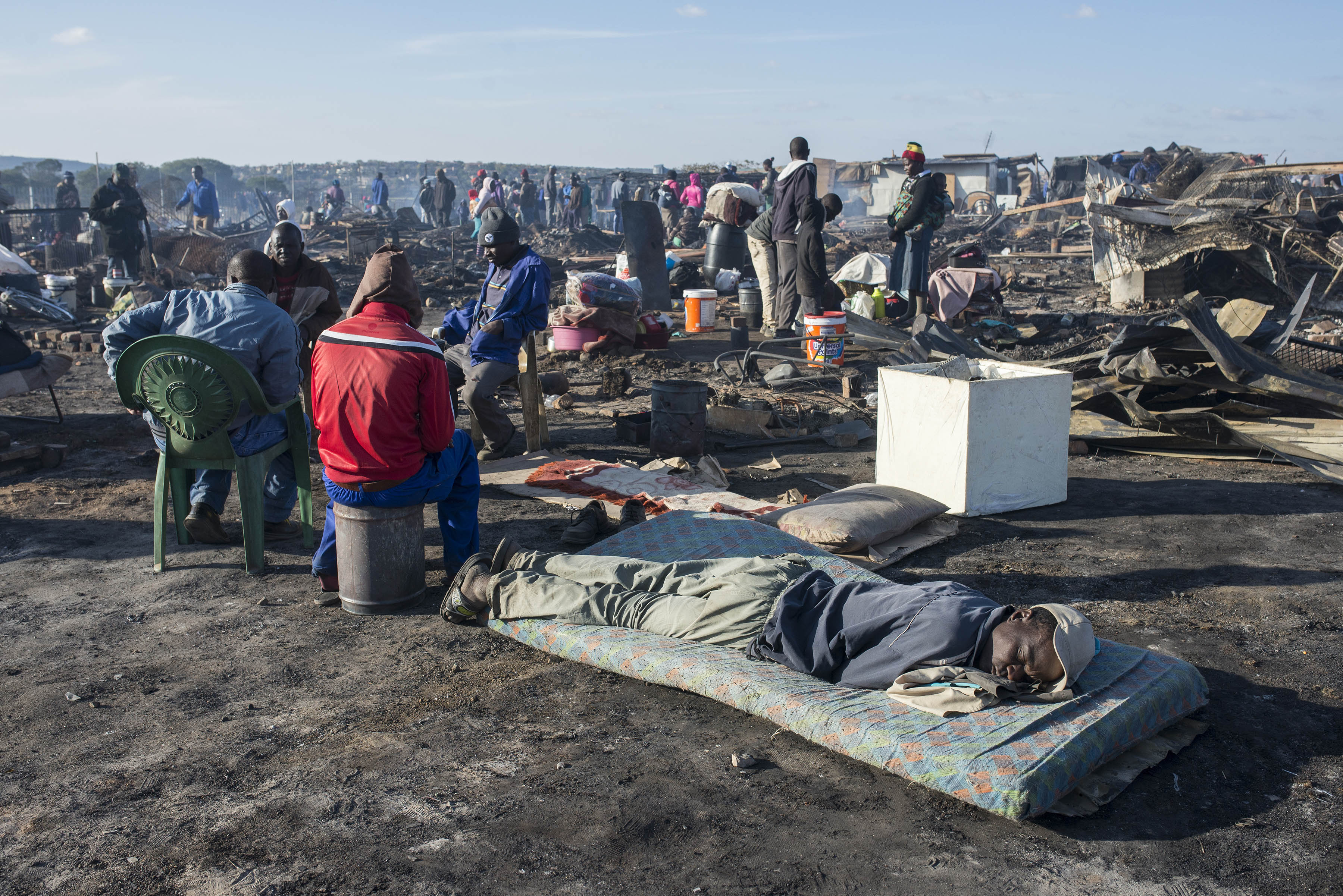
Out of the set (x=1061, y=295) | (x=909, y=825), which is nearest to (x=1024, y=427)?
(x=909, y=825)

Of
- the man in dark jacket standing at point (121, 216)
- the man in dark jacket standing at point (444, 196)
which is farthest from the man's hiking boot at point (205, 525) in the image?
the man in dark jacket standing at point (444, 196)

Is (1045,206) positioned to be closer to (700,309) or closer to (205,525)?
(700,309)

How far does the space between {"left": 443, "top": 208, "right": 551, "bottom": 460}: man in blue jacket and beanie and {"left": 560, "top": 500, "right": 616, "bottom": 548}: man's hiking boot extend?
5.48ft

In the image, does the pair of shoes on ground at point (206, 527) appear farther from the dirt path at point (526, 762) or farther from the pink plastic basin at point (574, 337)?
the pink plastic basin at point (574, 337)

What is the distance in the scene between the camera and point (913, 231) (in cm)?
1212

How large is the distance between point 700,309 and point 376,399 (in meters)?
8.88

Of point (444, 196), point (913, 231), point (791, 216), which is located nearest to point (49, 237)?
point (444, 196)

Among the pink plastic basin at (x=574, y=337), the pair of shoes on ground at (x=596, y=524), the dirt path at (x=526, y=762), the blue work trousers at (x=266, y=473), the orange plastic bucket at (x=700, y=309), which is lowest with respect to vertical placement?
the dirt path at (x=526, y=762)

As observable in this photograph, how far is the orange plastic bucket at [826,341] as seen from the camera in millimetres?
9586

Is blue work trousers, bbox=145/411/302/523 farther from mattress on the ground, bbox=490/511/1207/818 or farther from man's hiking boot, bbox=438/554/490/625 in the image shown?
mattress on the ground, bbox=490/511/1207/818

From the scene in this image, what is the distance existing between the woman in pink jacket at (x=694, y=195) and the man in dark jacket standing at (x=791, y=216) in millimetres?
12190

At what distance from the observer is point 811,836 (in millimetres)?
2664

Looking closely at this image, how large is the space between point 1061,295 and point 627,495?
13364 mm

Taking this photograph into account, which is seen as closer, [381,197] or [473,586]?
[473,586]
